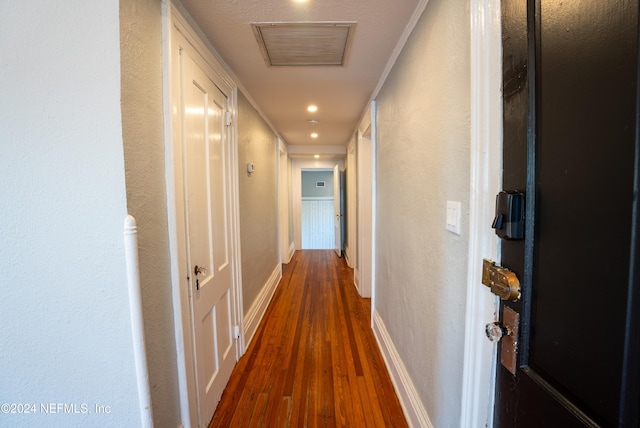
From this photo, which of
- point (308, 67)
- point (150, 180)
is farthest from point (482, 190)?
point (308, 67)

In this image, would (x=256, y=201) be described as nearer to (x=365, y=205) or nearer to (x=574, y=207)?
(x=365, y=205)

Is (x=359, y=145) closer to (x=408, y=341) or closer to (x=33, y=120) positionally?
(x=408, y=341)

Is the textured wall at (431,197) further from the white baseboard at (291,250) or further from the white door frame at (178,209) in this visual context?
the white baseboard at (291,250)

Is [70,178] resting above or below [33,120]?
below

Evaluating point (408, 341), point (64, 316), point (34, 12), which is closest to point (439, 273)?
point (408, 341)

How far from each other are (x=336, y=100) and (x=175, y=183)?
187 centimetres

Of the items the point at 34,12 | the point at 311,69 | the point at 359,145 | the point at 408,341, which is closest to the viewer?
the point at 34,12

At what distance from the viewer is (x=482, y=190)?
0.70m

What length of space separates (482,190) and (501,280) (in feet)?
0.84

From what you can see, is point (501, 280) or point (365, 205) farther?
point (365, 205)

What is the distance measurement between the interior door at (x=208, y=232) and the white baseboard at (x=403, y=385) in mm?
1143

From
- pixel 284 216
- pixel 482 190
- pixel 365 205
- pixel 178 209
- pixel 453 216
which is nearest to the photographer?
pixel 482 190

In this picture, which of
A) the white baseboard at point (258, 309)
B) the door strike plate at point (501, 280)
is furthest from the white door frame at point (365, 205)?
the door strike plate at point (501, 280)

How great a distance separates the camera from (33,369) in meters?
0.86
